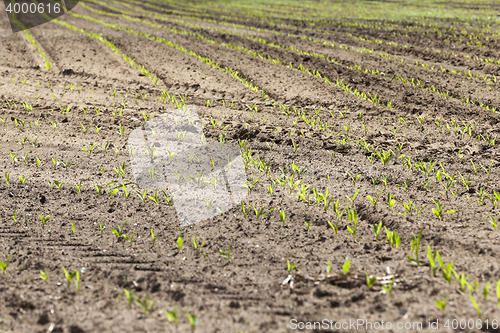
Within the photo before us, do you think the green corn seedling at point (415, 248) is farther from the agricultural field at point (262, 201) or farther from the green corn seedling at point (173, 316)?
the green corn seedling at point (173, 316)

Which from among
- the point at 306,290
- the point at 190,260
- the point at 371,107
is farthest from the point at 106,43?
the point at 306,290

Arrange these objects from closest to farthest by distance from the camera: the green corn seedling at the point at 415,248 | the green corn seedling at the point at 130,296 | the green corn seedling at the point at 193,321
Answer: the green corn seedling at the point at 193,321
the green corn seedling at the point at 130,296
the green corn seedling at the point at 415,248

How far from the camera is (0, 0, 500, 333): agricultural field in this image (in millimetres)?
2080

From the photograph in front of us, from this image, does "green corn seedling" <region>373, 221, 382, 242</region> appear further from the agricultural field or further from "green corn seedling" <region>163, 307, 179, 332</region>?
"green corn seedling" <region>163, 307, 179, 332</region>

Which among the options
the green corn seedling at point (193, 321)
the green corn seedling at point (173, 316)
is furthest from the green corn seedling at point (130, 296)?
the green corn seedling at point (193, 321)

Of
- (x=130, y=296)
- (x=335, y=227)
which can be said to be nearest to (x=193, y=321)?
(x=130, y=296)

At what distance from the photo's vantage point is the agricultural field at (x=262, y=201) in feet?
6.82

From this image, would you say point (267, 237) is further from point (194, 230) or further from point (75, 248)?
point (75, 248)

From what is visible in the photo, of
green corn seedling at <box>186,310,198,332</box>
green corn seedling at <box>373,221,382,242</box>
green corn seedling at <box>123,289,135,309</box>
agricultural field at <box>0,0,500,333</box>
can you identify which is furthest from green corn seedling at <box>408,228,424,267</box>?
green corn seedling at <box>123,289,135,309</box>

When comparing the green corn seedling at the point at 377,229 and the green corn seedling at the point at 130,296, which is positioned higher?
the green corn seedling at the point at 377,229

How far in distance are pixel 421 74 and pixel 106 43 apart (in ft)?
24.6

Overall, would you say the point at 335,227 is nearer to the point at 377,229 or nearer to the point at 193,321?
the point at 377,229

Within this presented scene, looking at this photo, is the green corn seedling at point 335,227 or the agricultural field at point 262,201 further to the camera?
the green corn seedling at point 335,227

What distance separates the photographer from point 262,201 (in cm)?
Answer: 319
